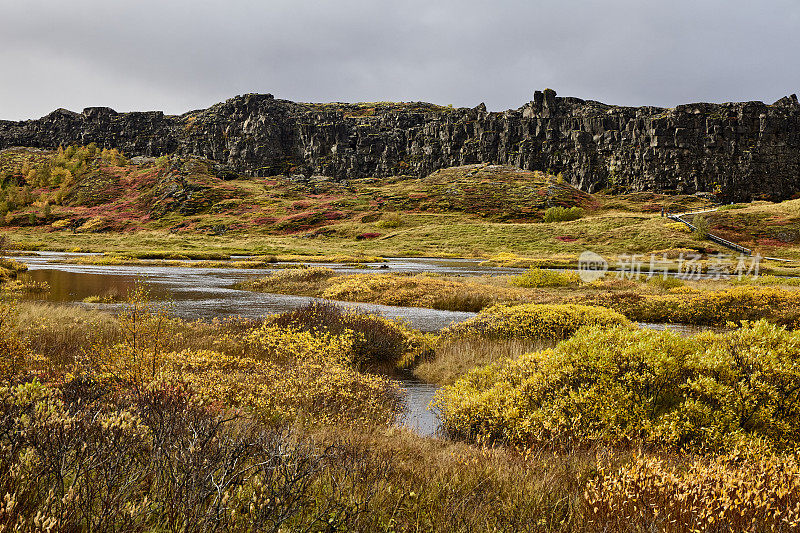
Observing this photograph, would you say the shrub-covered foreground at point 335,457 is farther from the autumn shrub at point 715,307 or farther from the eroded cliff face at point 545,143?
the eroded cliff face at point 545,143

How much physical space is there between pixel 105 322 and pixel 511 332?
13.9 m

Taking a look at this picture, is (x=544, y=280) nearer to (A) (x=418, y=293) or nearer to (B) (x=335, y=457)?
(A) (x=418, y=293)

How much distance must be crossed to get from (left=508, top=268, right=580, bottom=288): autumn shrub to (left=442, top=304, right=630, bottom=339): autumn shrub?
15.1 metres

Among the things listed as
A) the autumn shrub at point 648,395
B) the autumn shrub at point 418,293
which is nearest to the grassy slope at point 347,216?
the autumn shrub at point 418,293

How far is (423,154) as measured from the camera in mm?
175625

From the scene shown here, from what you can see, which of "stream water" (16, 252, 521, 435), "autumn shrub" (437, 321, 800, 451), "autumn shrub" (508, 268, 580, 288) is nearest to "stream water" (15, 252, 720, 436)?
"stream water" (16, 252, 521, 435)

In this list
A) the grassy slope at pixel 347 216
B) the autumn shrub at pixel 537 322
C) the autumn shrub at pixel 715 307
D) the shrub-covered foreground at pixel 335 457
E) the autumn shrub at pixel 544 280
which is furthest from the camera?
the grassy slope at pixel 347 216

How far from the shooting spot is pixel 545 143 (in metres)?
164

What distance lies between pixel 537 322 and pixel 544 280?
683 inches

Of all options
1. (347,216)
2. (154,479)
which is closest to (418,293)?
(154,479)

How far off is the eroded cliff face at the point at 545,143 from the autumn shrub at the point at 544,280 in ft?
438

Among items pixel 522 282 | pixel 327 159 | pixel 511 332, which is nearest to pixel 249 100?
pixel 327 159

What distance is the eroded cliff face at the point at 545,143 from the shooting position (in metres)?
147

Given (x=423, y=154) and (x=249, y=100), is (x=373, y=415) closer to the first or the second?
(x=423, y=154)
